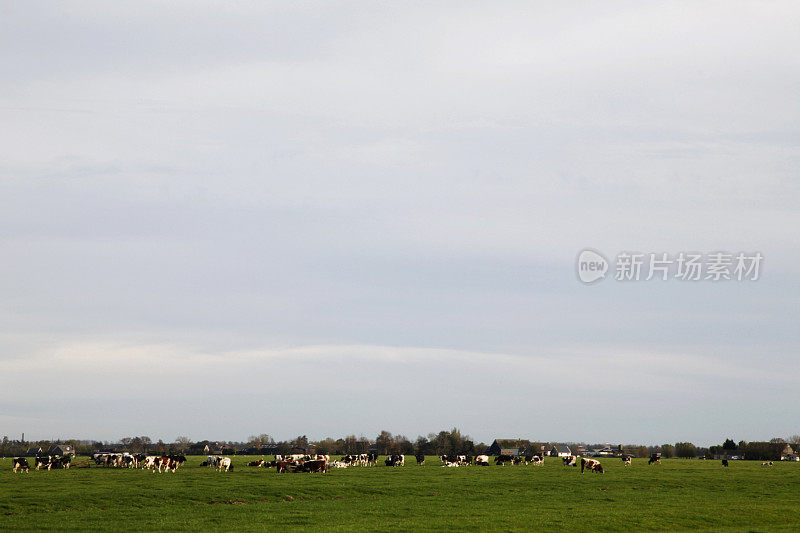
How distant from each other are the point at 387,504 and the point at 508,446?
5183 inches

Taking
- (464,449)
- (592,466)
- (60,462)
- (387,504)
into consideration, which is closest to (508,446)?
(464,449)

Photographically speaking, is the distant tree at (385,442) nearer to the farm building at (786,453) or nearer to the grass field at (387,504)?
the farm building at (786,453)

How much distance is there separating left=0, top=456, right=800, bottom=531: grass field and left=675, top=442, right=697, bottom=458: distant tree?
103734mm

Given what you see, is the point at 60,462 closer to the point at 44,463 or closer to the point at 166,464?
the point at 44,463

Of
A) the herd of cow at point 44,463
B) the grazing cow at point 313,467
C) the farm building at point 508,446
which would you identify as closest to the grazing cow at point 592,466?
the grazing cow at point 313,467

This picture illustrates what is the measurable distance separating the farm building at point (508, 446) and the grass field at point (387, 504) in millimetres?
107047

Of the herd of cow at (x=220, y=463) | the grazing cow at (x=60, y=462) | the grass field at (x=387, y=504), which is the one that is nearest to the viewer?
the grass field at (x=387, y=504)

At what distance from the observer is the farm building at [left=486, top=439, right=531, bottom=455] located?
164 metres

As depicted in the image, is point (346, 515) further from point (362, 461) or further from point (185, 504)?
point (362, 461)

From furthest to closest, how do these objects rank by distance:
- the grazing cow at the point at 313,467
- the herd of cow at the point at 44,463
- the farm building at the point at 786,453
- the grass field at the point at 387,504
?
the farm building at the point at 786,453 < the grazing cow at the point at 313,467 < the herd of cow at the point at 44,463 < the grass field at the point at 387,504

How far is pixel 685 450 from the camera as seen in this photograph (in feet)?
511

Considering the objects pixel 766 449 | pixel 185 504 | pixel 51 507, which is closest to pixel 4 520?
pixel 51 507

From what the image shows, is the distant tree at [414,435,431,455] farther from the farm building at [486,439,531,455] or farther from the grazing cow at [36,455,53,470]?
the grazing cow at [36,455,53,470]

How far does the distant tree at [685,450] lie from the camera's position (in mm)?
154875
